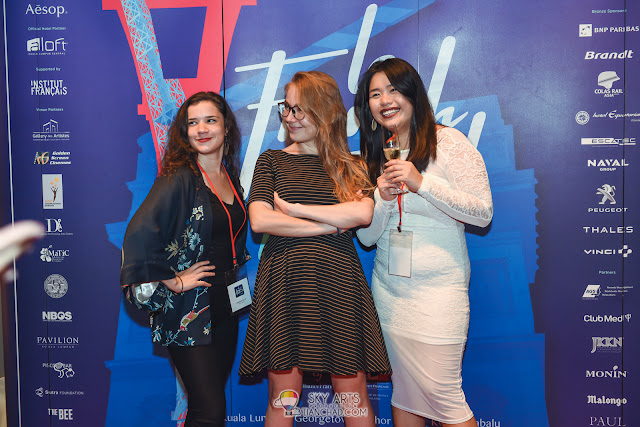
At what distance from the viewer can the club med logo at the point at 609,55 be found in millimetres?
2754

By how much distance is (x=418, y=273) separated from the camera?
2.18 meters

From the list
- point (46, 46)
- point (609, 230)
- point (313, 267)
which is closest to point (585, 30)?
point (609, 230)

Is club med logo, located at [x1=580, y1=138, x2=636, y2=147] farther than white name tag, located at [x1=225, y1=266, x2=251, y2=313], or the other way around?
club med logo, located at [x1=580, y1=138, x2=636, y2=147]

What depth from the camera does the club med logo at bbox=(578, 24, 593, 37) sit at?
276 centimetres

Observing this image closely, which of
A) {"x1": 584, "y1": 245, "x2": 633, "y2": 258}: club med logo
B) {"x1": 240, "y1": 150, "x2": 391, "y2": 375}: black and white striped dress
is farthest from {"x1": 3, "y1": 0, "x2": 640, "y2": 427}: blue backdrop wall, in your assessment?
{"x1": 240, "y1": 150, "x2": 391, "y2": 375}: black and white striped dress

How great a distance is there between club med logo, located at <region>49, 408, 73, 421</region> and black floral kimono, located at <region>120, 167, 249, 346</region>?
1376 millimetres

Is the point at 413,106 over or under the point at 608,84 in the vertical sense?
under

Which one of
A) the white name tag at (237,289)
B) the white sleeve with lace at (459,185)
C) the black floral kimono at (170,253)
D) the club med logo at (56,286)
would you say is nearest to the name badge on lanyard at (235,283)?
the white name tag at (237,289)

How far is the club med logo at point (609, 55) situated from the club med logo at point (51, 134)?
3148mm

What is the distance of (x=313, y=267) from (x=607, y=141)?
193 centimetres

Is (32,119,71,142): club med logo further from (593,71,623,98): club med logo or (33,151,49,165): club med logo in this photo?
(593,71,623,98): club med logo

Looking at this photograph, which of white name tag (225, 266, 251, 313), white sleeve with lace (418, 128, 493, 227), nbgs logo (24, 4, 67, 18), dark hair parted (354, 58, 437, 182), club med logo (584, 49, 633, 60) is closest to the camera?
white sleeve with lace (418, 128, 493, 227)

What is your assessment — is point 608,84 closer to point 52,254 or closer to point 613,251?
point 613,251

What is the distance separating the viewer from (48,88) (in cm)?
301
